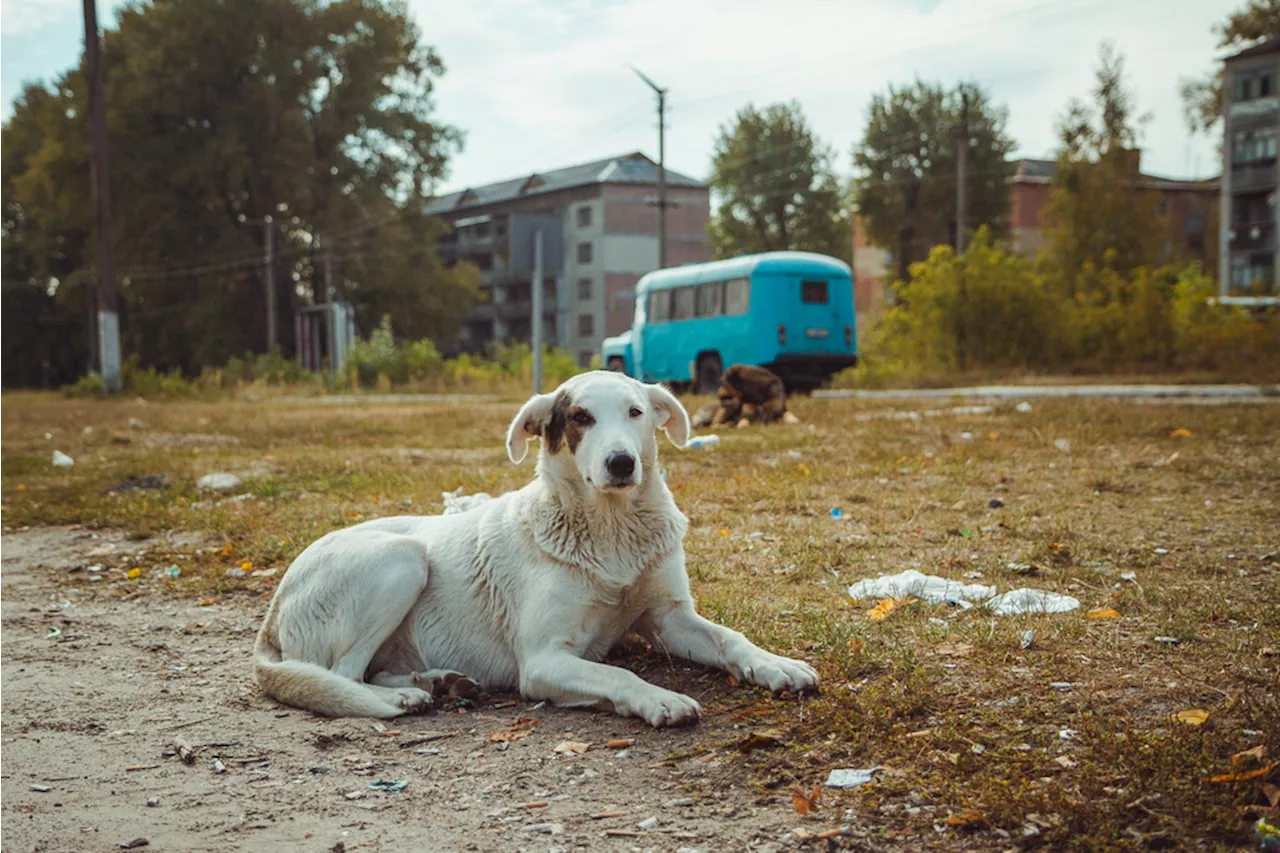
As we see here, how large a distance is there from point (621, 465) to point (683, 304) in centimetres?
2302

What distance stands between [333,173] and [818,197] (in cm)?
2702

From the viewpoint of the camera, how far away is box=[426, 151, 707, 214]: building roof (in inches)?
2731

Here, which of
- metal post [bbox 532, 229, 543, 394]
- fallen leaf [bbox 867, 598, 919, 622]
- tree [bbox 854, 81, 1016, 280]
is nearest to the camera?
fallen leaf [bbox 867, 598, 919, 622]

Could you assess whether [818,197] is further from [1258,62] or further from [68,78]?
[68,78]

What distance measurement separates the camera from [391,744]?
3.56m

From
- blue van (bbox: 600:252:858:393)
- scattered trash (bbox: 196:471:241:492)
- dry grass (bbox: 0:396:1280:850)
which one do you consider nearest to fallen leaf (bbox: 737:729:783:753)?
dry grass (bbox: 0:396:1280:850)

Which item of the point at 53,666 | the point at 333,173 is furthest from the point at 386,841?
the point at 333,173

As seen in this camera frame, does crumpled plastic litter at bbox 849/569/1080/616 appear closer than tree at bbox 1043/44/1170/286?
Yes

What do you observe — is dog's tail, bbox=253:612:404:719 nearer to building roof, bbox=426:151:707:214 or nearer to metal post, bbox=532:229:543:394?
Result: metal post, bbox=532:229:543:394

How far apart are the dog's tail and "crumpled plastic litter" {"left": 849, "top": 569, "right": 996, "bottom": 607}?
7.45ft

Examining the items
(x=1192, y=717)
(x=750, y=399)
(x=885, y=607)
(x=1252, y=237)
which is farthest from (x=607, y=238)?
(x=1192, y=717)

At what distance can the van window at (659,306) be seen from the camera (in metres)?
27.2

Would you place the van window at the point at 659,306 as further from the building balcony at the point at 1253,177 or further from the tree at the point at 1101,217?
the building balcony at the point at 1253,177

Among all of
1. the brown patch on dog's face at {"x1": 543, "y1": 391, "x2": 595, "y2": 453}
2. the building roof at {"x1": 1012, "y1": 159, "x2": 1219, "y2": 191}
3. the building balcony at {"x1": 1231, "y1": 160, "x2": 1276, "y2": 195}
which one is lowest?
the brown patch on dog's face at {"x1": 543, "y1": 391, "x2": 595, "y2": 453}
